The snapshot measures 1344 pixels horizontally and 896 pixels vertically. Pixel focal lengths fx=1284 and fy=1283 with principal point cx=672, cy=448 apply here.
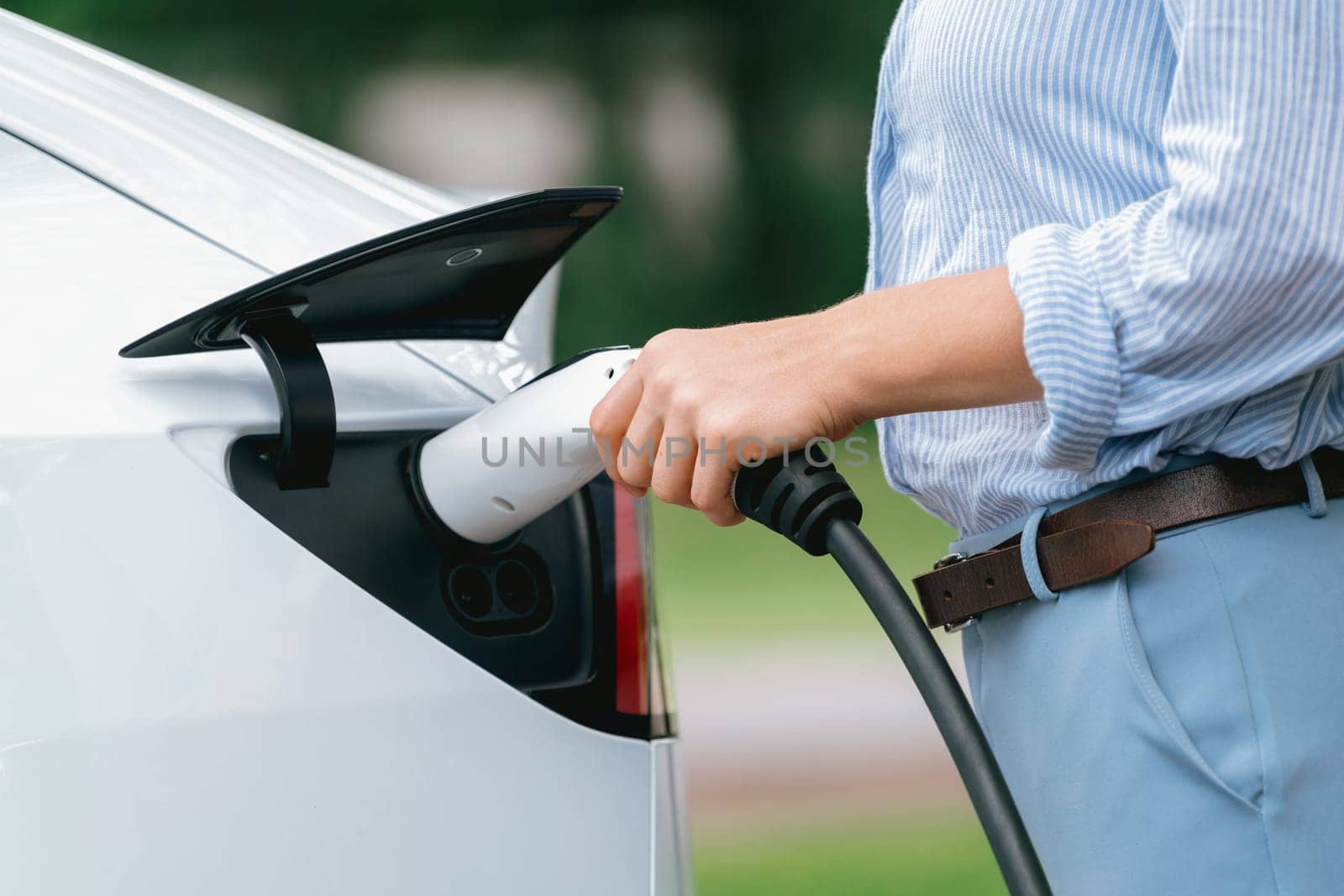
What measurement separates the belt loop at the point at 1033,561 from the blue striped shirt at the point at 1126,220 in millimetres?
15

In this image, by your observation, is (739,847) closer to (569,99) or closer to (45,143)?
(45,143)

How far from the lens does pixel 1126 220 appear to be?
610 millimetres

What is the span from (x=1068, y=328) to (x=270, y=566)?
45cm

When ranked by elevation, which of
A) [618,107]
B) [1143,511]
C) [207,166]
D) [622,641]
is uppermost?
[618,107]

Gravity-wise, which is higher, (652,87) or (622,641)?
(652,87)

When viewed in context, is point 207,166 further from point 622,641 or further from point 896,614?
point 896,614

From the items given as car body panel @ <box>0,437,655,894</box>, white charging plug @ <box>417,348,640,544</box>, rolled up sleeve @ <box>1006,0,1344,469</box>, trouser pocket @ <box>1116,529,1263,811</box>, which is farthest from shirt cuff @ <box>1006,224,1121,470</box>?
car body panel @ <box>0,437,655,894</box>

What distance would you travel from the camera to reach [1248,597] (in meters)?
0.67

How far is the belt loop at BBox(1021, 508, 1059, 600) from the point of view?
0.73 metres

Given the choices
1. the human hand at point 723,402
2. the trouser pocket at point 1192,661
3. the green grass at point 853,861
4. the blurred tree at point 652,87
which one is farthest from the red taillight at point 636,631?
the blurred tree at point 652,87

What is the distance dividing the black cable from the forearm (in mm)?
48

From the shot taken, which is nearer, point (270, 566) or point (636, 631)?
point (270, 566)

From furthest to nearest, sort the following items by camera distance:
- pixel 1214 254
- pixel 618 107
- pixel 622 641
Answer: pixel 618 107, pixel 622 641, pixel 1214 254

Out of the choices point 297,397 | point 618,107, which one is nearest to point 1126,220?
point 297,397
